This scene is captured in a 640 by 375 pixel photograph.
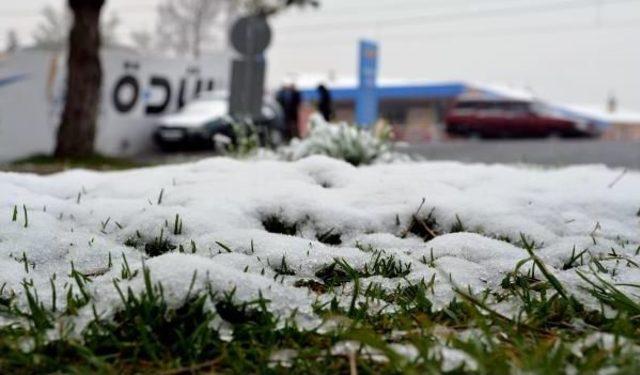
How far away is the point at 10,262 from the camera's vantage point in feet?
5.99

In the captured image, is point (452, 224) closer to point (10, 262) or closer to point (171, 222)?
point (171, 222)

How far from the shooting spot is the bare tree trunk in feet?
34.3

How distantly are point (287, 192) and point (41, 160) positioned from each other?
9.04 m

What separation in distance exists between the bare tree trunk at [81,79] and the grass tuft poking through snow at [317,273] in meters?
7.79

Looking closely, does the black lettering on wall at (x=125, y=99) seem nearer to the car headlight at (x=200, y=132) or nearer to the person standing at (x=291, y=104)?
the car headlight at (x=200, y=132)

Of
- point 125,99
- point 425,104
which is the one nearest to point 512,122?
point 425,104

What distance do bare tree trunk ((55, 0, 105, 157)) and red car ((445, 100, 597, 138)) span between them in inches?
799

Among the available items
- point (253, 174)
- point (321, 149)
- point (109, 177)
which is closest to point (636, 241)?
point (253, 174)

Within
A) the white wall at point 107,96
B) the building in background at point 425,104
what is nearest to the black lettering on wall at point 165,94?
the white wall at point 107,96

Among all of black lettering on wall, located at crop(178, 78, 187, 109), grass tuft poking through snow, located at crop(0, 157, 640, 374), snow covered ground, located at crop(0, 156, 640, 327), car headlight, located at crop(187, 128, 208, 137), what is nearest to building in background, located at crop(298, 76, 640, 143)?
black lettering on wall, located at crop(178, 78, 187, 109)

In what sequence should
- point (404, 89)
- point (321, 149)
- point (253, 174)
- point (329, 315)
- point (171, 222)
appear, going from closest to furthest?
1. point (329, 315)
2. point (171, 222)
3. point (253, 174)
4. point (321, 149)
5. point (404, 89)

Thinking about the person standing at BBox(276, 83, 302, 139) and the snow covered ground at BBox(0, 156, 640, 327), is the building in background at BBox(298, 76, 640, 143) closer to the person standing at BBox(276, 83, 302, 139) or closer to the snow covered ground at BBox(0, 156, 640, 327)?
the person standing at BBox(276, 83, 302, 139)

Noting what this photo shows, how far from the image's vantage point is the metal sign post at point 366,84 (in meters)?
19.5

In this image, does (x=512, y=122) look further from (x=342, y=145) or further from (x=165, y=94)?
(x=342, y=145)
